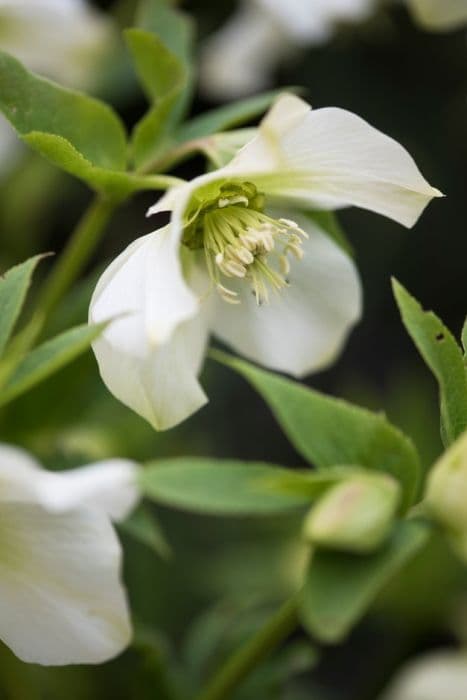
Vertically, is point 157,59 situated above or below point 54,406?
above

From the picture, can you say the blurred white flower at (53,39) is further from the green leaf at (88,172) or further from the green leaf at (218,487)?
the green leaf at (218,487)

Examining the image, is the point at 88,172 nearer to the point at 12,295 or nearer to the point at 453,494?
the point at 12,295

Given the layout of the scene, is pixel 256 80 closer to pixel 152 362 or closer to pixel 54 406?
pixel 54 406

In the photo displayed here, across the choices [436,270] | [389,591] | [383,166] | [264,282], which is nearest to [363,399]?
[389,591]

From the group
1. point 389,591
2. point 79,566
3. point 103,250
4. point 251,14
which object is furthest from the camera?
point 103,250

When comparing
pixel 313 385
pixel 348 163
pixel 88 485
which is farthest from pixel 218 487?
pixel 313 385

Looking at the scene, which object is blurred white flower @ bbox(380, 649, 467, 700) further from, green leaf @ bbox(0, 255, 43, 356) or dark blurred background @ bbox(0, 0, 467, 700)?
green leaf @ bbox(0, 255, 43, 356)

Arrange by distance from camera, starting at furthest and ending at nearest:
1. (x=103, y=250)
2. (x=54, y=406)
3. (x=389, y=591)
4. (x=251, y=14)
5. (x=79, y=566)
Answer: (x=103, y=250), (x=251, y=14), (x=389, y=591), (x=54, y=406), (x=79, y=566)
